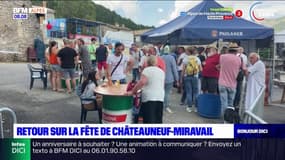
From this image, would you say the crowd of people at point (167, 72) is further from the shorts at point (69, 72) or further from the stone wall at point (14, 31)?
the stone wall at point (14, 31)

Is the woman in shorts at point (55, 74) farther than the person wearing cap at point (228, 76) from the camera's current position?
Yes

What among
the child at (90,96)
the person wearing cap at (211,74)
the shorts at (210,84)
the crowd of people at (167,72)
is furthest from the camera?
the shorts at (210,84)

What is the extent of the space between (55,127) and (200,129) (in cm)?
104

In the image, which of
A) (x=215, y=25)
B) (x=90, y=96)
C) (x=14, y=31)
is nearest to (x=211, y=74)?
(x=215, y=25)

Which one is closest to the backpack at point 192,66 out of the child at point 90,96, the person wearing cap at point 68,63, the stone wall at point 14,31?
the child at point 90,96

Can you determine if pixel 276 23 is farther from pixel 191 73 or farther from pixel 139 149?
pixel 191 73

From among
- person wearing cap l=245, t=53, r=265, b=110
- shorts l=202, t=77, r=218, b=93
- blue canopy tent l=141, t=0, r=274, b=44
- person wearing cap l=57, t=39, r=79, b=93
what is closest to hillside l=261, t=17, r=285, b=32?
blue canopy tent l=141, t=0, r=274, b=44

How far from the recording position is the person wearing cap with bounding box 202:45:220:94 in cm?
359

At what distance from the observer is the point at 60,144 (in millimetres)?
1877

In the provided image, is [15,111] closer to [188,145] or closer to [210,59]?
[188,145]

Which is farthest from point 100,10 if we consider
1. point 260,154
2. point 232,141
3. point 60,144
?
point 260,154

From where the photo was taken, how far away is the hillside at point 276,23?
190 centimetres

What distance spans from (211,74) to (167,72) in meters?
0.65

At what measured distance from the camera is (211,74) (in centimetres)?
380
